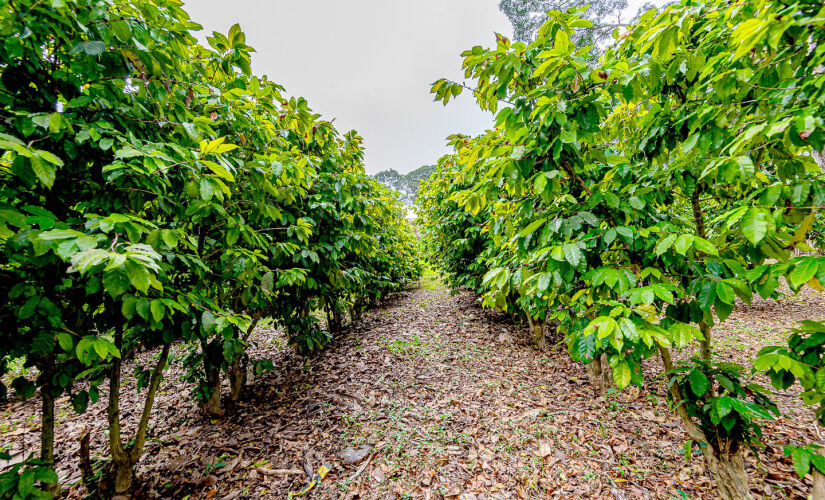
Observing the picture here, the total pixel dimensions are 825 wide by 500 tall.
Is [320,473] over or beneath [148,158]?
beneath

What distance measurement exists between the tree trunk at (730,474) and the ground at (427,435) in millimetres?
133

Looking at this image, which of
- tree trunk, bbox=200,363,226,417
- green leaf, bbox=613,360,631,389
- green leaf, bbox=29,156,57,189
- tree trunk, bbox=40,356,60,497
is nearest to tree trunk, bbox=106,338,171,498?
tree trunk, bbox=40,356,60,497

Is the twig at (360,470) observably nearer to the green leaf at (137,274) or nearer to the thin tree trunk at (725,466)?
the green leaf at (137,274)

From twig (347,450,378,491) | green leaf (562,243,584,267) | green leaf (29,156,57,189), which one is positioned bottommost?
twig (347,450,378,491)

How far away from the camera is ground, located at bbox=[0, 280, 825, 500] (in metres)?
2.17

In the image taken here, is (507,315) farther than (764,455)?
Yes

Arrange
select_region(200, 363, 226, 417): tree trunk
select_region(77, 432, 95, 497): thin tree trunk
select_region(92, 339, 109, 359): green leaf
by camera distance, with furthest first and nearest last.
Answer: select_region(200, 363, 226, 417): tree trunk < select_region(77, 432, 95, 497): thin tree trunk < select_region(92, 339, 109, 359): green leaf

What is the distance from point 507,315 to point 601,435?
10.1ft

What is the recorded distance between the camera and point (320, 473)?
231cm

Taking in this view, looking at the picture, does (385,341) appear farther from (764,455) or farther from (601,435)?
(764,455)

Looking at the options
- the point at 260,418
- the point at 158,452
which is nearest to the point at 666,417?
the point at 260,418

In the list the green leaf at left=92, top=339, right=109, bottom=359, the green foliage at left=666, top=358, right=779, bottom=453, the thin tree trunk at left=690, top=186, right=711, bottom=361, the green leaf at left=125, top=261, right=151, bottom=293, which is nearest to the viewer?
the green leaf at left=125, top=261, right=151, bottom=293

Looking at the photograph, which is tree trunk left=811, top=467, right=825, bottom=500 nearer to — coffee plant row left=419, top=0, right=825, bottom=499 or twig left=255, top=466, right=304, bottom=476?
coffee plant row left=419, top=0, right=825, bottom=499

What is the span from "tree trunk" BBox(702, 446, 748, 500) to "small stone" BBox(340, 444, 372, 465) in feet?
8.01
